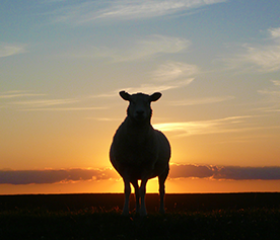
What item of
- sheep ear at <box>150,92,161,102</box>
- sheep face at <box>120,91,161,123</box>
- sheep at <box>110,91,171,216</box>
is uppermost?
sheep ear at <box>150,92,161,102</box>

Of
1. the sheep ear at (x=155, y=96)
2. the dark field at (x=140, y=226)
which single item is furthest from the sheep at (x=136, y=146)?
the dark field at (x=140, y=226)

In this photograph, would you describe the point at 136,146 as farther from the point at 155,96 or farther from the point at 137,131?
the point at 155,96

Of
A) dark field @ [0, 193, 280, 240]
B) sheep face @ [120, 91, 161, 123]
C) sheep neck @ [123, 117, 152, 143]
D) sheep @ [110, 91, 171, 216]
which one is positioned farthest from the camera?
sheep neck @ [123, 117, 152, 143]

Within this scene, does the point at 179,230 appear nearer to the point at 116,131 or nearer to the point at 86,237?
the point at 86,237

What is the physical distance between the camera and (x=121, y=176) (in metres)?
12.1

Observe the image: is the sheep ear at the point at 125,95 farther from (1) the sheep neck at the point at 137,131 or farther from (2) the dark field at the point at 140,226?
(2) the dark field at the point at 140,226

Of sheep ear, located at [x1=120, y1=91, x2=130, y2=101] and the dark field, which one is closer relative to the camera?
the dark field

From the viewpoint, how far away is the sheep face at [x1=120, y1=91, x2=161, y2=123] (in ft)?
34.5

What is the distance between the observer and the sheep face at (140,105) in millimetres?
10516

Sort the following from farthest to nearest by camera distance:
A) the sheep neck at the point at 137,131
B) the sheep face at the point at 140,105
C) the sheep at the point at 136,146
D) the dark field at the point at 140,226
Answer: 1. the sheep neck at the point at 137,131
2. the sheep at the point at 136,146
3. the sheep face at the point at 140,105
4. the dark field at the point at 140,226

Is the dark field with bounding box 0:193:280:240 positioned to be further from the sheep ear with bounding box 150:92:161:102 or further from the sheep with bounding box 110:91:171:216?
the sheep ear with bounding box 150:92:161:102

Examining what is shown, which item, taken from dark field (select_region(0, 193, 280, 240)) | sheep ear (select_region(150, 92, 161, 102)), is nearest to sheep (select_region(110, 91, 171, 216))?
sheep ear (select_region(150, 92, 161, 102))

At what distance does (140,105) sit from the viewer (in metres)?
10.7

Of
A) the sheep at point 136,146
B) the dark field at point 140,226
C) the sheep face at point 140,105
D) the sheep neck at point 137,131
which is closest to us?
the dark field at point 140,226
